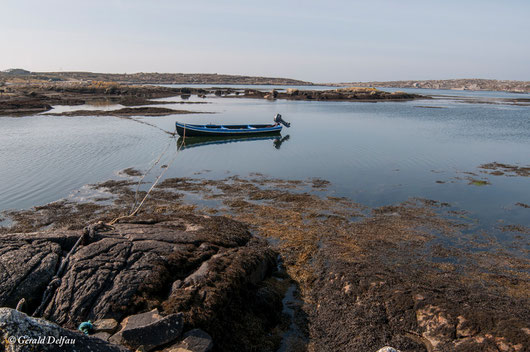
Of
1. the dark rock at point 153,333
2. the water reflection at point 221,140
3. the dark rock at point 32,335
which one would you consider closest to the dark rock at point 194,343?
the dark rock at point 153,333

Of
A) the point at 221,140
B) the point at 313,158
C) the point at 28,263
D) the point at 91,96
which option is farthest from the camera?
the point at 91,96

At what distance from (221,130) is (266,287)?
24.8 metres

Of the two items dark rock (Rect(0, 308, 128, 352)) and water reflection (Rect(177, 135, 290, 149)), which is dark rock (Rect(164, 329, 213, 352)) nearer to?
dark rock (Rect(0, 308, 128, 352))

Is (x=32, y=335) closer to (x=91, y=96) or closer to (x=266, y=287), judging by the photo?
(x=266, y=287)

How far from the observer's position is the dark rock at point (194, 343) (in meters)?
5.53

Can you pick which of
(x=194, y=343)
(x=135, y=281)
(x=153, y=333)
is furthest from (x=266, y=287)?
(x=153, y=333)

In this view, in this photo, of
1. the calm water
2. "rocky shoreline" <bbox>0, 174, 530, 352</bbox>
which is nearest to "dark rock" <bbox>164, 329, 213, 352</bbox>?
"rocky shoreline" <bbox>0, 174, 530, 352</bbox>

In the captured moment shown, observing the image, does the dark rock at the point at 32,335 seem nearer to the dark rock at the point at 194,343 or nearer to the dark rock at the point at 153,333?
the dark rock at the point at 153,333

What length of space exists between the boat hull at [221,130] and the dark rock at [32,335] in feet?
85.5

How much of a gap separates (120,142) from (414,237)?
24.0 m

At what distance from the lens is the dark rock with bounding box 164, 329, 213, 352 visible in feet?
18.1

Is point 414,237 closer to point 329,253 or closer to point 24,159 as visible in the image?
point 329,253

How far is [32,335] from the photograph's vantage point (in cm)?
352

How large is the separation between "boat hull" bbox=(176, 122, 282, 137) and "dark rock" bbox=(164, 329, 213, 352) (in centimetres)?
2449
